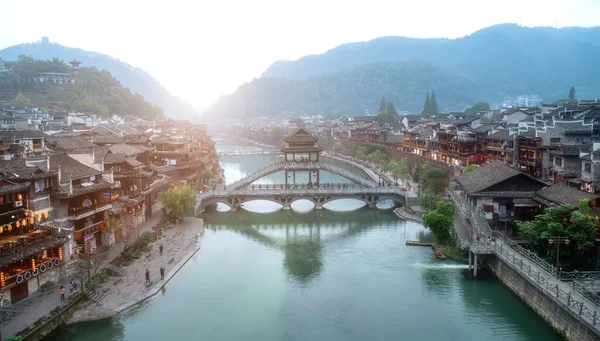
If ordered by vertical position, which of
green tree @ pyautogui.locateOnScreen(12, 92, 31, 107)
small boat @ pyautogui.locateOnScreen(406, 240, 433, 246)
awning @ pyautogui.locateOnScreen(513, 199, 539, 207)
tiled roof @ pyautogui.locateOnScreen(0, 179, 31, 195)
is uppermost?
green tree @ pyautogui.locateOnScreen(12, 92, 31, 107)

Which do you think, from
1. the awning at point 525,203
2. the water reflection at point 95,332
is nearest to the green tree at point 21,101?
the water reflection at point 95,332

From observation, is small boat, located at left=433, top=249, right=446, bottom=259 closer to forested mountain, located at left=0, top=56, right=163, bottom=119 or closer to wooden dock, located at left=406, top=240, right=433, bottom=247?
wooden dock, located at left=406, top=240, right=433, bottom=247

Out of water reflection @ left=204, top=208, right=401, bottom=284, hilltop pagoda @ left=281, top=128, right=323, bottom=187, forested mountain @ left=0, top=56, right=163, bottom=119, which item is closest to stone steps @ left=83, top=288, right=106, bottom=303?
water reflection @ left=204, top=208, right=401, bottom=284

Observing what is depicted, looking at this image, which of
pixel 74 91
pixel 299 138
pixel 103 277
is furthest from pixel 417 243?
pixel 74 91

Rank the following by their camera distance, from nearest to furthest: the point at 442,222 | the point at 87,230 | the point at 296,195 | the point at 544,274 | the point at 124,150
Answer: the point at 544,274 → the point at 87,230 → the point at 442,222 → the point at 124,150 → the point at 296,195

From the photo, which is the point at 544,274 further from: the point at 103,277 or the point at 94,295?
the point at 103,277

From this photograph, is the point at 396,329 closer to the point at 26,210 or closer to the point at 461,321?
the point at 461,321

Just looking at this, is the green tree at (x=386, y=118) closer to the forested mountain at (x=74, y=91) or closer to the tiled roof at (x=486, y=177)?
the forested mountain at (x=74, y=91)
